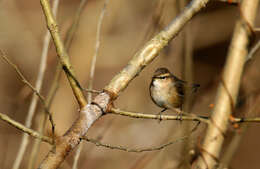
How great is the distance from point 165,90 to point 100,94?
186cm

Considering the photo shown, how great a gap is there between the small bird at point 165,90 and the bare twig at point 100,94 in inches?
Result: 59.7

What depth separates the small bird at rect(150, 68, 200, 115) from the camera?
11.8 feet

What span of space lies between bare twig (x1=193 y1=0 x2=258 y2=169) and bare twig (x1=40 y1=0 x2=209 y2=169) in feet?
2.80

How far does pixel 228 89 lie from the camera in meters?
2.76

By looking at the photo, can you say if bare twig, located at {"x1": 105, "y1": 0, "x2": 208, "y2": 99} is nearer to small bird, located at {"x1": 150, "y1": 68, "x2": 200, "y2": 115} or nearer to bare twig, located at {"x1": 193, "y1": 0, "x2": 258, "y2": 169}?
bare twig, located at {"x1": 193, "y1": 0, "x2": 258, "y2": 169}

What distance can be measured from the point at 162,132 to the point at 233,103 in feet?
7.24

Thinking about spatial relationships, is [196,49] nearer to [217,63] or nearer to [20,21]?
[217,63]

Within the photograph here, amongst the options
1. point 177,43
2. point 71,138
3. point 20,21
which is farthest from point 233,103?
point 20,21

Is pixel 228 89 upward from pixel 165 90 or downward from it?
downward

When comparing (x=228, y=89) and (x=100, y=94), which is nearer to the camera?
(x=100, y=94)

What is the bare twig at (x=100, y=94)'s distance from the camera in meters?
1.64

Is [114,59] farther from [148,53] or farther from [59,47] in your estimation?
[59,47]

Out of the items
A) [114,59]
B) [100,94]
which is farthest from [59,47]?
[114,59]

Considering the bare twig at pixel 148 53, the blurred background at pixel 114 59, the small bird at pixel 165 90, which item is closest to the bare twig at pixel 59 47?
the bare twig at pixel 148 53
